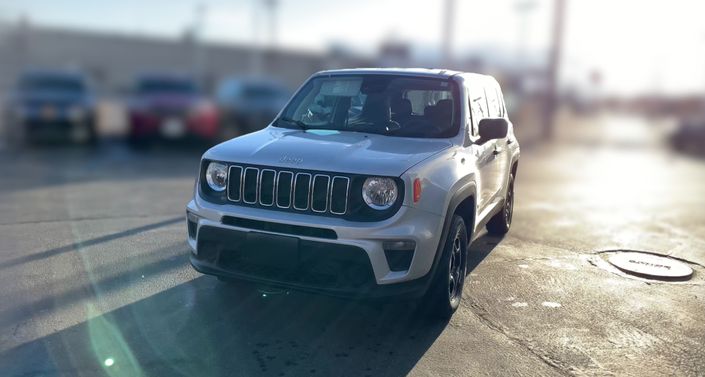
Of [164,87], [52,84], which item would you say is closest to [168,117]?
[164,87]

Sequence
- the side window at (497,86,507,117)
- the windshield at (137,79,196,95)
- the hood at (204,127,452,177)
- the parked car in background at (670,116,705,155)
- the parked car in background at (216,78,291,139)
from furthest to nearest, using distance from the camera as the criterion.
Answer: the parked car in background at (670,116,705,155) < the parked car in background at (216,78,291,139) < the windshield at (137,79,196,95) < the side window at (497,86,507,117) < the hood at (204,127,452,177)

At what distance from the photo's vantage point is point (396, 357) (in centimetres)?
419

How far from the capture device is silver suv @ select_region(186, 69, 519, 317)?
13.6 ft

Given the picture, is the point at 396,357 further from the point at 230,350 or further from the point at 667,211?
the point at 667,211

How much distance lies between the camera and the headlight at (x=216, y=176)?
4637mm

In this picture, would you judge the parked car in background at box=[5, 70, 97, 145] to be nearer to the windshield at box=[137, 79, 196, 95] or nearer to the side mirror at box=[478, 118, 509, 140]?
the windshield at box=[137, 79, 196, 95]

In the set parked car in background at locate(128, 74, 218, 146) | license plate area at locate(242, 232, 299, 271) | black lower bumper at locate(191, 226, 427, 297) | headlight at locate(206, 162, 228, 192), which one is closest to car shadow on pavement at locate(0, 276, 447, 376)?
black lower bumper at locate(191, 226, 427, 297)

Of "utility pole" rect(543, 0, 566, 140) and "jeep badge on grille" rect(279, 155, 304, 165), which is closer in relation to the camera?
"jeep badge on grille" rect(279, 155, 304, 165)

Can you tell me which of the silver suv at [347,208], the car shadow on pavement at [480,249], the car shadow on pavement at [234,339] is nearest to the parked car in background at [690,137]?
the car shadow on pavement at [480,249]

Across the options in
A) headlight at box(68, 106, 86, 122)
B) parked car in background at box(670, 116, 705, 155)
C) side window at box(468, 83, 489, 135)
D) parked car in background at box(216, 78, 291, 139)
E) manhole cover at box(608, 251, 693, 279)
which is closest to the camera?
side window at box(468, 83, 489, 135)

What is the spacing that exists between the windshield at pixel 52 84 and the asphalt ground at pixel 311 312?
792 cm

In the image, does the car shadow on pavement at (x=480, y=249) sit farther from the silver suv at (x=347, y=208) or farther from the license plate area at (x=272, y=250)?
the license plate area at (x=272, y=250)

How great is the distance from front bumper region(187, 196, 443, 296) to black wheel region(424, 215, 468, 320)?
24 cm

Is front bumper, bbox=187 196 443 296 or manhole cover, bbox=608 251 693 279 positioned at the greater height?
front bumper, bbox=187 196 443 296
